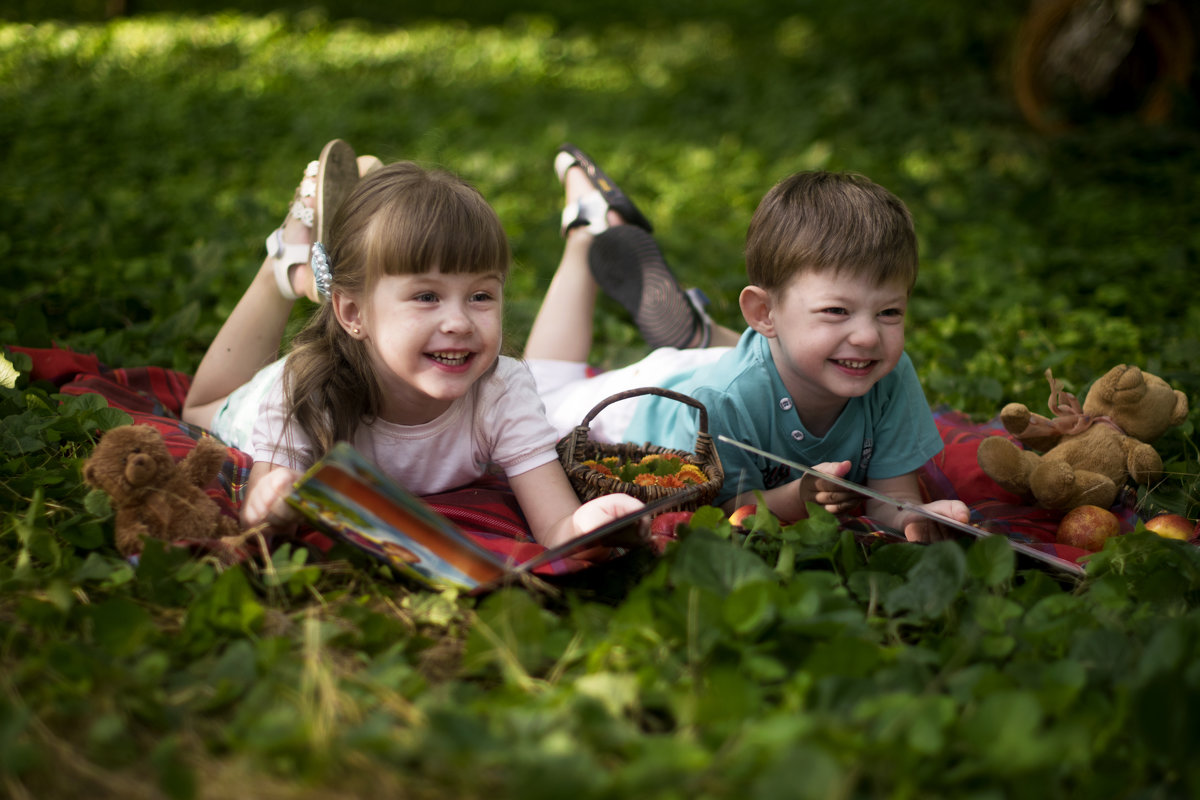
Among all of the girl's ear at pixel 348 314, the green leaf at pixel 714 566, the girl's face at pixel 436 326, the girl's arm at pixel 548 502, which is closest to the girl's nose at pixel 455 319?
the girl's face at pixel 436 326

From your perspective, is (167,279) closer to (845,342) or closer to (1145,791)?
(845,342)

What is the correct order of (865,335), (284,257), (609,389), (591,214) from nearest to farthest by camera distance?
(865,335) → (284,257) → (609,389) → (591,214)

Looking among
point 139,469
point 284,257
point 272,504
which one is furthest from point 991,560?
point 284,257

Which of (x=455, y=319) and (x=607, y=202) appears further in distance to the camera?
(x=607, y=202)

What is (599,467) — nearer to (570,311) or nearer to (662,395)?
(662,395)

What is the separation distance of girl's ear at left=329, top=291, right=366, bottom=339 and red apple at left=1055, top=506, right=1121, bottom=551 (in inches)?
66.0

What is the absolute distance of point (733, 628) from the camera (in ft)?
5.11

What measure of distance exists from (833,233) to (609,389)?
841mm

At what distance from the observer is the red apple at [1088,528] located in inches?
86.6

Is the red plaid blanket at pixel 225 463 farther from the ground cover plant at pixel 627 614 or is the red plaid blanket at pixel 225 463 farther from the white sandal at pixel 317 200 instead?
the white sandal at pixel 317 200

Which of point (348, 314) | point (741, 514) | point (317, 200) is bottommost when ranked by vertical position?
point (741, 514)

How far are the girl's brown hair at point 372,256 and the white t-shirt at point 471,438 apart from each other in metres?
0.09

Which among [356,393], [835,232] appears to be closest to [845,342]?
[835,232]

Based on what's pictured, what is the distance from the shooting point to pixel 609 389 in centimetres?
280
